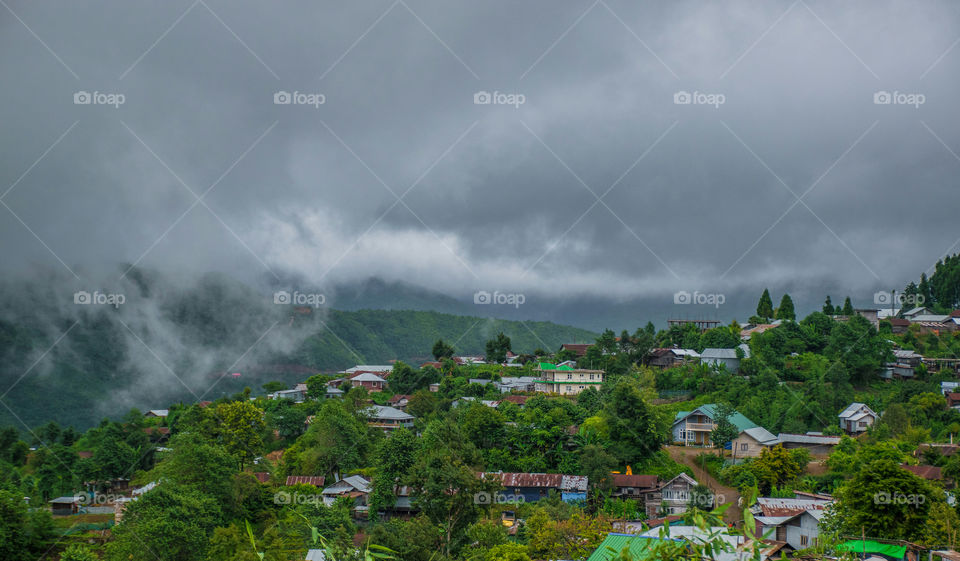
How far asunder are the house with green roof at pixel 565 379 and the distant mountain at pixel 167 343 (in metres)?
26.0

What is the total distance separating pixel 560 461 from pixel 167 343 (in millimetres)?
45093

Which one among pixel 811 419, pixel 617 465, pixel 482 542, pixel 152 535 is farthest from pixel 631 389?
pixel 152 535

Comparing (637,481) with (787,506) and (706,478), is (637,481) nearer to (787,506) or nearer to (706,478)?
(706,478)

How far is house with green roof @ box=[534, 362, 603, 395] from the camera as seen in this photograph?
31703 millimetres

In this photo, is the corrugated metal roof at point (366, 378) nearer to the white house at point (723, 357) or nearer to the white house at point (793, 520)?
the white house at point (723, 357)

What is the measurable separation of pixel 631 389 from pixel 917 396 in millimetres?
11156

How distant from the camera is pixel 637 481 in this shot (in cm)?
1944

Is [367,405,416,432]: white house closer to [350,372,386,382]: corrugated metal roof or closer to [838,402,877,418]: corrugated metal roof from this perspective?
[350,372,386,382]: corrugated metal roof

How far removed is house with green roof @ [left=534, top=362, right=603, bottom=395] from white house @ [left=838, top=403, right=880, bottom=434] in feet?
35.7

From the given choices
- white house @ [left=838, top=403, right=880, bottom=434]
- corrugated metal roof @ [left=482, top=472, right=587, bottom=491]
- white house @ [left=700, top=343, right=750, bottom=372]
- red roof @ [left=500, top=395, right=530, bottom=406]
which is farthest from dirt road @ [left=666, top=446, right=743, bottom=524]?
white house @ [left=700, top=343, right=750, bottom=372]

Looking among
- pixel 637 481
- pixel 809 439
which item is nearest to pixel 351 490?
pixel 637 481

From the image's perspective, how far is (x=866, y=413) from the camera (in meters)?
23.4

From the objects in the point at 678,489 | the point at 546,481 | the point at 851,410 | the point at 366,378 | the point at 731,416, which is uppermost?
the point at 366,378

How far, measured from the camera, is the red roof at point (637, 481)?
63.2ft
